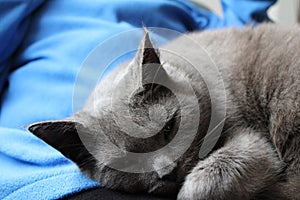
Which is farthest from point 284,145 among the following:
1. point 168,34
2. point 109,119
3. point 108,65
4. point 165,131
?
point 168,34

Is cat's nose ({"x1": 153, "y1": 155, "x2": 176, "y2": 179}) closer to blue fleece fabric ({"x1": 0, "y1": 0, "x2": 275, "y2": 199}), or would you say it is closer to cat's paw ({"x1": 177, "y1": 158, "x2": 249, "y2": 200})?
cat's paw ({"x1": 177, "y1": 158, "x2": 249, "y2": 200})

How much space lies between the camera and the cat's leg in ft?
2.95

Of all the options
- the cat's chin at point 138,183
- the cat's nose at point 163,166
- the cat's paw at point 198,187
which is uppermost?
the cat's nose at point 163,166

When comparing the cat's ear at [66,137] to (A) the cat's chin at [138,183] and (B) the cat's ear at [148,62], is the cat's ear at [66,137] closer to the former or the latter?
(A) the cat's chin at [138,183]

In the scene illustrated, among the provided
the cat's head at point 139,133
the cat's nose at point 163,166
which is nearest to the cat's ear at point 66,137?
the cat's head at point 139,133

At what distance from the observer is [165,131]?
0.95 m

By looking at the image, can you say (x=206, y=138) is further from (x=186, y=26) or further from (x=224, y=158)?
(x=186, y=26)

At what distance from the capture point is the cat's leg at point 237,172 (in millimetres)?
898

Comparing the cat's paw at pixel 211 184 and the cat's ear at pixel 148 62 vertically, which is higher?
the cat's ear at pixel 148 62

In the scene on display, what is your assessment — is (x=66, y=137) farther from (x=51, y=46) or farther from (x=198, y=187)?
(x=51, y=46)

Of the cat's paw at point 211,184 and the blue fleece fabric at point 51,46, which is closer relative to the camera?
the cat's paw at point 211,184

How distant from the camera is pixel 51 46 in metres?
1.62

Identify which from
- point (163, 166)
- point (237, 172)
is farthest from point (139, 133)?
point (237, 172)

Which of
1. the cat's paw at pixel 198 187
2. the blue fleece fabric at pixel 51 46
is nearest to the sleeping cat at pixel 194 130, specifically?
the cat's paw at pixel 198 187
